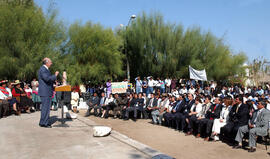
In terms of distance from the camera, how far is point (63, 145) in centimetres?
600

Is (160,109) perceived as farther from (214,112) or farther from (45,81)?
(45,81)

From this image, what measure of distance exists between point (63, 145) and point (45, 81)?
7.61ft

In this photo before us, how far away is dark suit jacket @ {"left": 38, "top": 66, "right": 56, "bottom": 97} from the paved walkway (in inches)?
45.5

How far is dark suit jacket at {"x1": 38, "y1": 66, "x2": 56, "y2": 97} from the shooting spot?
732cm

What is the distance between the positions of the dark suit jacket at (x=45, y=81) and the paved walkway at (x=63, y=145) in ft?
3.79

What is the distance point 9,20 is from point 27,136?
47.2 ft

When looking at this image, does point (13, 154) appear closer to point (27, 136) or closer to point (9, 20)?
point (27, 136)

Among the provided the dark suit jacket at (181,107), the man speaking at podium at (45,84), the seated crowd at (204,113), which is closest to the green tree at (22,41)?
the seated crowd at (204,113)

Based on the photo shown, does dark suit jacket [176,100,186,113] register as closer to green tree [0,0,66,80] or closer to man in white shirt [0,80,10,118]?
man in white shirt [0,80,10,118]

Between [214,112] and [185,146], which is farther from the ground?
[214,112]

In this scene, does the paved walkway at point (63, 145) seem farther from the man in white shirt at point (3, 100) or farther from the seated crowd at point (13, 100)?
the seated crowd at point (13, 100)

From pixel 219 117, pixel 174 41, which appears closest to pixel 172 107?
pixel 219 117

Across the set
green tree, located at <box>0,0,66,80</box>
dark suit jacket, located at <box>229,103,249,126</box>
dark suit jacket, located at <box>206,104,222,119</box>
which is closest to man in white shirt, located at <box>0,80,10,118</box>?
green tree, located at <box>0,0,66,80</box>

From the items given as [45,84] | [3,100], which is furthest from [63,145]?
[3,100]
